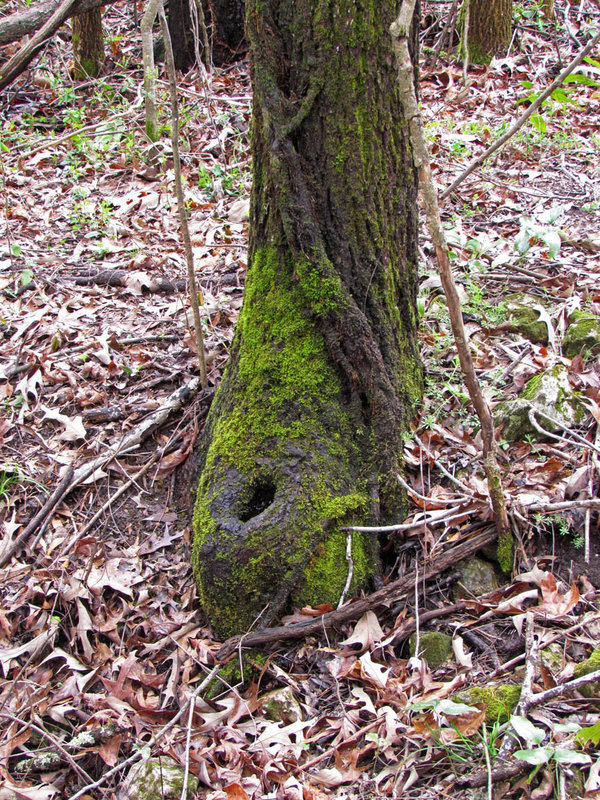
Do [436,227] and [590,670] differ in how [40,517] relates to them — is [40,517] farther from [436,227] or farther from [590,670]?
[590,670]

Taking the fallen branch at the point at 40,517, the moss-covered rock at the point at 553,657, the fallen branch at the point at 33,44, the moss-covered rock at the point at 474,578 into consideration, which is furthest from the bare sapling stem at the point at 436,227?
the fallen branch at the point at 33,44

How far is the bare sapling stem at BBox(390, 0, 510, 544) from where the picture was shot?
2084mm

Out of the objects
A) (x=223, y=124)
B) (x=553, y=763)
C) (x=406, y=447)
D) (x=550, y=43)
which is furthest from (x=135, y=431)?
(x=550, y=43)

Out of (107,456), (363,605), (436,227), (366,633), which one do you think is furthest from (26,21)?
(366,633)

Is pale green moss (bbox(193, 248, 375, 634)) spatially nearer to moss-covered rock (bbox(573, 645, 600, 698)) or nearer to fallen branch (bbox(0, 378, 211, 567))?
fallen branch (bbox(0, 378, 211, 567))

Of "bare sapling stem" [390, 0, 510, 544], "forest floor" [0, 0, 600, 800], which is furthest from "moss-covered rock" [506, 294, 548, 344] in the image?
"bare sapling stem" [390, 0, 510, 544]

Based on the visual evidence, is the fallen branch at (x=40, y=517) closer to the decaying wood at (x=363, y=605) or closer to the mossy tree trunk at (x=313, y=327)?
the mossy tree trunk at (x=313, y=327)

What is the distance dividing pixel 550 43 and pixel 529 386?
6.28m

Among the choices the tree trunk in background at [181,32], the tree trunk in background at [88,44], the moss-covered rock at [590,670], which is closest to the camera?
the moss-covered rock at [590,670]

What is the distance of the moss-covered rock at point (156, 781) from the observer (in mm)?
2230

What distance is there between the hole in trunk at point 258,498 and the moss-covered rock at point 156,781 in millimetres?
1008

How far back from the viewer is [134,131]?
21.7 ft

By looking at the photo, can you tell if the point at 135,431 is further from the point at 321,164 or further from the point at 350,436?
the point at 321,164

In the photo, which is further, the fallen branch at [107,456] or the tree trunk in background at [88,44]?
the tree trunk in background at [88,44]
